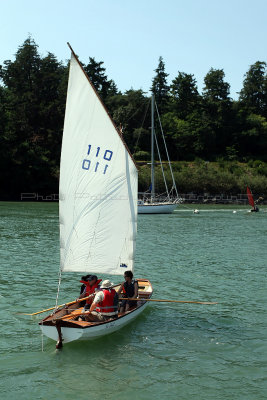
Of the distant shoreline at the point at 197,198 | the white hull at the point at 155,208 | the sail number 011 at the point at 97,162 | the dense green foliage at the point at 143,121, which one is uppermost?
the dense green foliage at the point at 143,121

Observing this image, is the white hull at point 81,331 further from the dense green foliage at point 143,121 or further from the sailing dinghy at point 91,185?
the dense green foliage at point 143,121

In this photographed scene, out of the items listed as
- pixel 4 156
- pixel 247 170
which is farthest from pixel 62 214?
pixel 247 170

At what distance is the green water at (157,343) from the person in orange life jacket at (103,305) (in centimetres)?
121

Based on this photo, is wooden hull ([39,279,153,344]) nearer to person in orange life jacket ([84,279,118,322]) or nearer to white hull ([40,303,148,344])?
white hull ([40,303,148,344])

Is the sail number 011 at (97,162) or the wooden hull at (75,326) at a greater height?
the sail number 011 at (97,162)

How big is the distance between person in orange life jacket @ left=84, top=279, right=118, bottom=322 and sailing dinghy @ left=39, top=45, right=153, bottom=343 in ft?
2.56

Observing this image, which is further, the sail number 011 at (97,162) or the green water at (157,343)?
the sail number 011 at (97,162)

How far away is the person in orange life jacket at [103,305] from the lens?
15781 mm

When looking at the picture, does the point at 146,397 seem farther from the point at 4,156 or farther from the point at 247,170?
the point at 247,170

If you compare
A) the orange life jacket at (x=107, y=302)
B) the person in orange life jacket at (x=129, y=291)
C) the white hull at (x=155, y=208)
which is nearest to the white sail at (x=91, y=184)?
the person in orange life jacket at (x=129, y=291)

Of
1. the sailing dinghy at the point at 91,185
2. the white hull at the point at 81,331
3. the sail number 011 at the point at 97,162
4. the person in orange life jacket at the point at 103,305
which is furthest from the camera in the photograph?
the sail number 011 at the point at 97,162

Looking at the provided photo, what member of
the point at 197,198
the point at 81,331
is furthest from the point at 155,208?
the point at 81,331

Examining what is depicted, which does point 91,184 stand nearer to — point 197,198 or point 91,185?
point 91,185

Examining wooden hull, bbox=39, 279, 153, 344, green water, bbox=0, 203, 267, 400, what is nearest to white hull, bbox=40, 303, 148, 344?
wooden hull, bbox=39, 279, 153, 344
